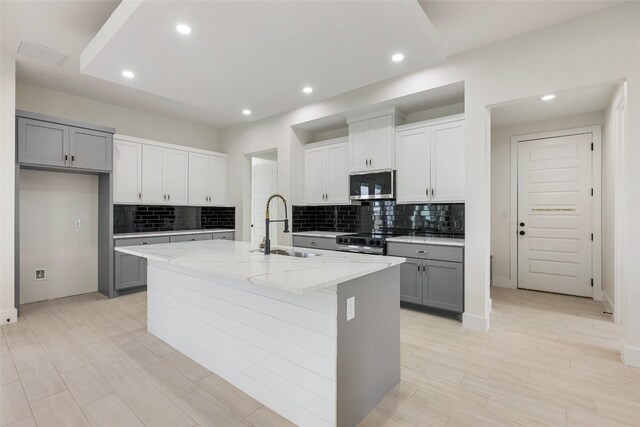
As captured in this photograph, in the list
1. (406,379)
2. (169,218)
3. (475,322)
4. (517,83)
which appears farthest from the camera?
(169,218)

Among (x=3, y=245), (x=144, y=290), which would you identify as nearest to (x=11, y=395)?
(x=3, y=245)

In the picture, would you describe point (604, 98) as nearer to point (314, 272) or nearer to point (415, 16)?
point (415, 16)

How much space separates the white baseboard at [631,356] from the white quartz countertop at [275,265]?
80.7 inches

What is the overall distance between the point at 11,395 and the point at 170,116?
448 centimetres

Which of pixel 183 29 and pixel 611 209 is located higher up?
pixel 183 29

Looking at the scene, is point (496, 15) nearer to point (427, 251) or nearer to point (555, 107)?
point (555, 107)

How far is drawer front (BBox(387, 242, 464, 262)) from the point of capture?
3309 millimetres

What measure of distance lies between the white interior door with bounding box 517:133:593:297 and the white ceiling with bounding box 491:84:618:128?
38 centimetres

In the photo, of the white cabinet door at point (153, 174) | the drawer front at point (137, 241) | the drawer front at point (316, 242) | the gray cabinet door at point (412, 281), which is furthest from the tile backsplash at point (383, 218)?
the white cabinet door at point (153, 174)

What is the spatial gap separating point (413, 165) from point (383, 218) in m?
1.07

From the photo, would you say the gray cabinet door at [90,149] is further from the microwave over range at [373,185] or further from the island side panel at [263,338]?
the microwave over range at [373,185]

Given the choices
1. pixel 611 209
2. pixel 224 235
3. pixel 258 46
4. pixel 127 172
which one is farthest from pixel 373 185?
pixel 127 172

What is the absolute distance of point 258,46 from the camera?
2.48 m

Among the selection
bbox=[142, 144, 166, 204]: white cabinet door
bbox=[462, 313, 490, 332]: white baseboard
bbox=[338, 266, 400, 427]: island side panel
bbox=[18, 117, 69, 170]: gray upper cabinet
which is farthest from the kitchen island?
bbox=[142, 144, 166, 204]: white cabinet door
